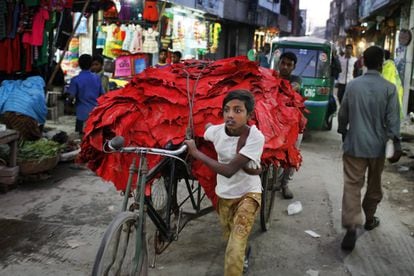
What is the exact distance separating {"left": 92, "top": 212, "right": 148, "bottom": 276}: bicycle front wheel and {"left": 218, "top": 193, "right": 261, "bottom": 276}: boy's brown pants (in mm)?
604

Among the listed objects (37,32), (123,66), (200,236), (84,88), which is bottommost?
(200,236)

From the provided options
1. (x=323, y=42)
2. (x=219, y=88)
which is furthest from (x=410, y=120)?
(x=219, y=88)

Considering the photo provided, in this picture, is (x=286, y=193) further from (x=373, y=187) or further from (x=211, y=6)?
(x=211, y=6)

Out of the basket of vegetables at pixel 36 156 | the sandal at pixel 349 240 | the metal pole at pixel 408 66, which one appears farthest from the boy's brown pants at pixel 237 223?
the metal pole at pixel 408 66

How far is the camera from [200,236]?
5.07m

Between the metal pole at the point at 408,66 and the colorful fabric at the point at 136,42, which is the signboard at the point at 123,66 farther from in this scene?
the metal pole at the point at 408,66

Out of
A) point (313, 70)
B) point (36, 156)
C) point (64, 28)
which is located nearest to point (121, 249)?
Result: point (36, 156)

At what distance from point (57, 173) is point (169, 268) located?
3611 mm

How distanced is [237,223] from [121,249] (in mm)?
864

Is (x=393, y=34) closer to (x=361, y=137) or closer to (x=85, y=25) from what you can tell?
(x=85, y=25)

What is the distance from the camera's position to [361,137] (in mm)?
4797

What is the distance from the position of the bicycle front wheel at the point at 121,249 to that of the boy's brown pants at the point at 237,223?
604 mm

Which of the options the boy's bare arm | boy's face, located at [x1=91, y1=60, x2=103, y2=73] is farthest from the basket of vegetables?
the boy's bare arm

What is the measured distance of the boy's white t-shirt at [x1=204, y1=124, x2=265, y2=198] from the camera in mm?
3393
